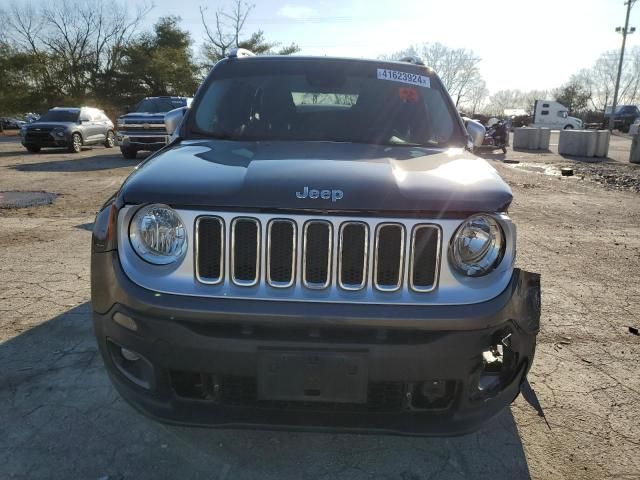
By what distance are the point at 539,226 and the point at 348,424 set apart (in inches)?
255

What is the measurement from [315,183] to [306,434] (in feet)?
4.45

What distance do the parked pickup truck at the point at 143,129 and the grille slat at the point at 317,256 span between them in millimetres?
13876

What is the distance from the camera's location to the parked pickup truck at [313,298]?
183 cm

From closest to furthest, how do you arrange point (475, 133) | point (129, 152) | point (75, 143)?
point (475, 133) → point (129, 152) → point (75, 143)

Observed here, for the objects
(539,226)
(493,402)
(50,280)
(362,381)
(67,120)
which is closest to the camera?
(362,381)

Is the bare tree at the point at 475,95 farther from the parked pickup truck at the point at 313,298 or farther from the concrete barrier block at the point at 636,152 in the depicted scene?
the parked pickup truck at the point at 313,298

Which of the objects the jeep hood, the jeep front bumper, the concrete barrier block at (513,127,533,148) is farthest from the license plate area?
the concrete barrier block at (513,127,533,148)

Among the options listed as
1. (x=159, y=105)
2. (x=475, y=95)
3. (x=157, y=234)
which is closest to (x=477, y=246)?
(x=157, y=234)

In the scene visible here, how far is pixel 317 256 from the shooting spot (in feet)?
6.37

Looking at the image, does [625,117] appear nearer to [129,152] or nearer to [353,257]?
[129,152]

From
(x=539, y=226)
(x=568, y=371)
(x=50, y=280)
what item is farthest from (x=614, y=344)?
(x=50, y=280)

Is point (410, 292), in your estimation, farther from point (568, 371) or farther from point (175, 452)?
point (568, 371)

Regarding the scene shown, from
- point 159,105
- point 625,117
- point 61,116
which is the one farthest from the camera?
point 625,117

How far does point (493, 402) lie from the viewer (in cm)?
200
